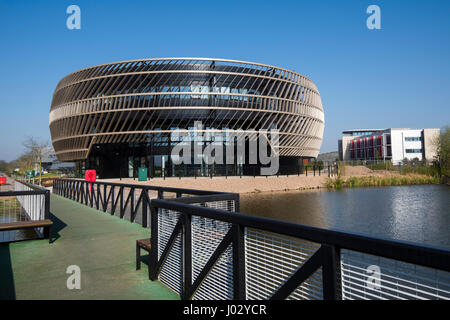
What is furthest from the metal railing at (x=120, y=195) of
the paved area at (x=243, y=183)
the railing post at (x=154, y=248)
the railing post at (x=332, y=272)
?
the paved area at (x=243, y=183)

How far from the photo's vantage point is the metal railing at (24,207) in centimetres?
737

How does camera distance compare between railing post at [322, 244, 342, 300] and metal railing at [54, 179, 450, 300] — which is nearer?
metal railing at [54, 179, 450, 300]

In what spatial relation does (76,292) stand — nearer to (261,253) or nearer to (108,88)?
(261,253)

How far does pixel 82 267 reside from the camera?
17.4 feet

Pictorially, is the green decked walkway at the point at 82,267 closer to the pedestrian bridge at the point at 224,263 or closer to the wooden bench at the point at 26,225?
the pedestrian bridge at the point at 224,263

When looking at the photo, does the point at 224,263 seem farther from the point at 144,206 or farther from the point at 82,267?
the point at 144,206

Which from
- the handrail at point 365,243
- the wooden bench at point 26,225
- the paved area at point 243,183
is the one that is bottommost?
the paved area at point 243,183

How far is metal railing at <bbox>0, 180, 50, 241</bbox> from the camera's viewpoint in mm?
7367

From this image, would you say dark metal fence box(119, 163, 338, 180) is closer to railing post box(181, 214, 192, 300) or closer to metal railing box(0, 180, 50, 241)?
metal railing box(0, 180, 50, 241)

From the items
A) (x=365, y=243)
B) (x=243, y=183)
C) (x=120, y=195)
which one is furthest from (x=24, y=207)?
(x=243, y=183)

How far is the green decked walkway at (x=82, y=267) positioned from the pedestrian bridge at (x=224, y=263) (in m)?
0.01

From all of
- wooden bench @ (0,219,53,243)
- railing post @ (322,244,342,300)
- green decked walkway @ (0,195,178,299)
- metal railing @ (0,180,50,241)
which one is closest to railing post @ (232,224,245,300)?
railing post @ (322,244,342,300)

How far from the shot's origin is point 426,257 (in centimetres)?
167
